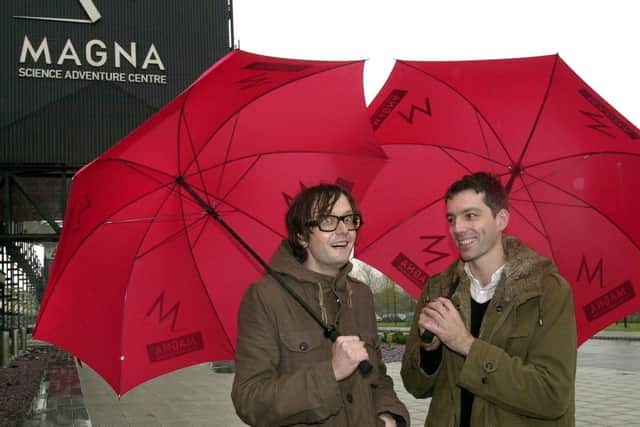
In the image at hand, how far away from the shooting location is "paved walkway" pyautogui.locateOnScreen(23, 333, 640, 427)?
10.6 m

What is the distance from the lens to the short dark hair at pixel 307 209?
9.89 ft

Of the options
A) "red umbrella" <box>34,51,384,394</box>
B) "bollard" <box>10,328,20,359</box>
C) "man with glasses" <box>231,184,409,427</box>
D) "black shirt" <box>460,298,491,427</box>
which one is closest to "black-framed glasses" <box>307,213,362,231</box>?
"man with glasses" <box>231,184,409,427</box>

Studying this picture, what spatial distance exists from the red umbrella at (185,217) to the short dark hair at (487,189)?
1.10 metres

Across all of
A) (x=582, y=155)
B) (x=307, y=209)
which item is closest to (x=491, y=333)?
(x=307, y=209)

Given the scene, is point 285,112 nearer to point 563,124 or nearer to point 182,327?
point 182,327

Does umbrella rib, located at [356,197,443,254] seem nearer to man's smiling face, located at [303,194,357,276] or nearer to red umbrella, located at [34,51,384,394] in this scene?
red umbrella, located at [34,51,384,394]

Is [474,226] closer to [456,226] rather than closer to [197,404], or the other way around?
[456,226]

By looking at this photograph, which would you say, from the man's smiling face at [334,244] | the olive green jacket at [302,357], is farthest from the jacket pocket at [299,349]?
the man's smiling face at [334,244]

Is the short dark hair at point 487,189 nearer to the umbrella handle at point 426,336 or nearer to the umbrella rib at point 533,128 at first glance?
the umbrella handle at point 426,336

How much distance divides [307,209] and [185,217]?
3.87ft

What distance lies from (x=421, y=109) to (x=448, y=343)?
6.63 feet

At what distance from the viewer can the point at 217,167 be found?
13.1 feet

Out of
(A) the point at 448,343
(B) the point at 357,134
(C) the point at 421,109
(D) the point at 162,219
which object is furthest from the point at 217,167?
(A) the point at 448,343

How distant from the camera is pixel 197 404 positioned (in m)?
12.9
